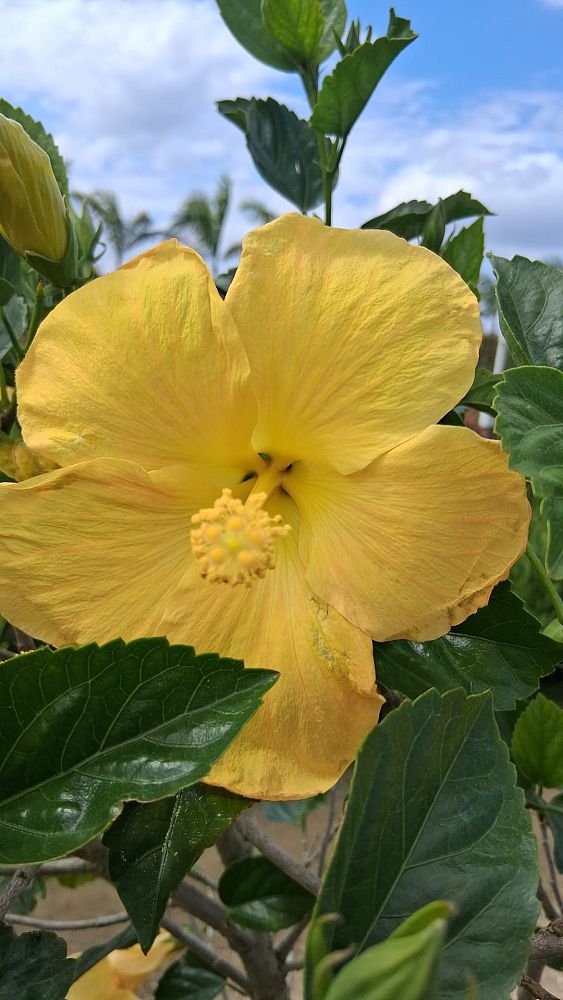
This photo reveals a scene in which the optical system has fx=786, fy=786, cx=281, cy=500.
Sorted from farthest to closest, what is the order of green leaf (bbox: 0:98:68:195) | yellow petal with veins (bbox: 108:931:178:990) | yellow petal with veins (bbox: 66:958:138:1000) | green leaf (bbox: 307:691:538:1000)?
yellow petal with veins (bbox: 108:931:178:990), yellow petal with veins (bbox: 66:958:138:1000), green leaf (bbox: 0:98:68:195), green leaf (bbox: 307:691:538:1000)

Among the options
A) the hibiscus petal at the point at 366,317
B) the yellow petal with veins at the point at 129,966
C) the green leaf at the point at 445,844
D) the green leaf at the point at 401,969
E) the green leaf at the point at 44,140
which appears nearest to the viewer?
the green leaf at the point at 401,969

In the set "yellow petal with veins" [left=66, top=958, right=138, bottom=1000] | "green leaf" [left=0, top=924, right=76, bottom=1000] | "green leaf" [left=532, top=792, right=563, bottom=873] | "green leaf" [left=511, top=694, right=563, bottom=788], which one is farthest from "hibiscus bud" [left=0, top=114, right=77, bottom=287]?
"yellow petal with veins" [left=66, top=958, right=138, bottom=1000]

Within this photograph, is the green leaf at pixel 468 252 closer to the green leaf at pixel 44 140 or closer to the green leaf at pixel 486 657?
the green leaf at pixel 486 657

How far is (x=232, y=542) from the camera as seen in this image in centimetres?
62

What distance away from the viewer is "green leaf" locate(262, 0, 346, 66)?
854 millimetres

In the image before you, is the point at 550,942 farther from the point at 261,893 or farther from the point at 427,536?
the point at 261,893

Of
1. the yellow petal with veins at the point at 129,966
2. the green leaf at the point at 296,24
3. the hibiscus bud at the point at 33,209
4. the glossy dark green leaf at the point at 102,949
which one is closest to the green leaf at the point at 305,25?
the green leaf at the point at 296,24

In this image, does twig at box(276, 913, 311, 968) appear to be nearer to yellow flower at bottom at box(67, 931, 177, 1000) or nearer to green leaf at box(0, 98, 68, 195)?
yellow flower at bottom at box(67, 931, 177, 1000)

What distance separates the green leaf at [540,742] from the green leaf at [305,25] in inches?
31.7

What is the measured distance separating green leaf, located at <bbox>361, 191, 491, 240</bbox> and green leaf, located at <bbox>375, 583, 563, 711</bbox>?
0.44 metres

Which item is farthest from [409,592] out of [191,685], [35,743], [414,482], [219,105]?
[219,105]

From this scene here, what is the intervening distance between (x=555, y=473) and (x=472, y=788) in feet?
0.73

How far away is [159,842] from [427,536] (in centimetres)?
32

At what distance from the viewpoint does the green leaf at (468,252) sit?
0.79 m
